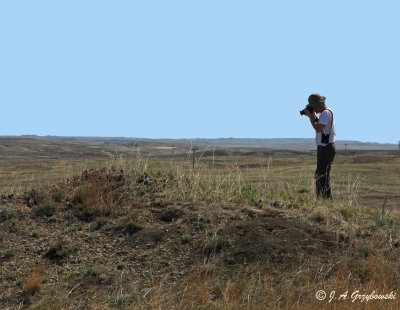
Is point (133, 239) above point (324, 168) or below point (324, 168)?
below

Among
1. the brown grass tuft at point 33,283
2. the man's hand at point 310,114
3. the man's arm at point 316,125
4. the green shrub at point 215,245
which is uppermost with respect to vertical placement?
the man's hand at point 310,114

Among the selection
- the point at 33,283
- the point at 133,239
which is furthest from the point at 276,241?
the point at 33,283

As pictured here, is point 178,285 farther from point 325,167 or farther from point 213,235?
point 325,167

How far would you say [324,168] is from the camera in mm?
8266

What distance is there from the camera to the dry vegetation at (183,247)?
187 inches

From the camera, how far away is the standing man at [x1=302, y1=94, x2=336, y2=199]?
794cm

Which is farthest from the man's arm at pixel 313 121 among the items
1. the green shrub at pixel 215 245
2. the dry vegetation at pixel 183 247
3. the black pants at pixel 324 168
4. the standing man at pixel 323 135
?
the green shrub at pixel 215 245

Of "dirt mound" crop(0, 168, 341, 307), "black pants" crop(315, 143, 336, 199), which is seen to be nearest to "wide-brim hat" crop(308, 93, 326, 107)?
"black pants" crop(315, 143, 336, 199)

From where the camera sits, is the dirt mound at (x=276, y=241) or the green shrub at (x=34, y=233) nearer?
the dirt mound at (x=276, y=241)

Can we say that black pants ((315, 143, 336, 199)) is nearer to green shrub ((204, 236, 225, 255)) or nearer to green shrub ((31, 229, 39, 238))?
green shrub ((204, 236, 225, 255))

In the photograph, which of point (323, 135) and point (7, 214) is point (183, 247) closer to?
point (7, 214)

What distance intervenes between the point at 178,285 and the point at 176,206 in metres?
1.88

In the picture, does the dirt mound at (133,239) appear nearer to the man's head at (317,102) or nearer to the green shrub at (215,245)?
the green shrub at (215,245)

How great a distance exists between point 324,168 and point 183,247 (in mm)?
3570
